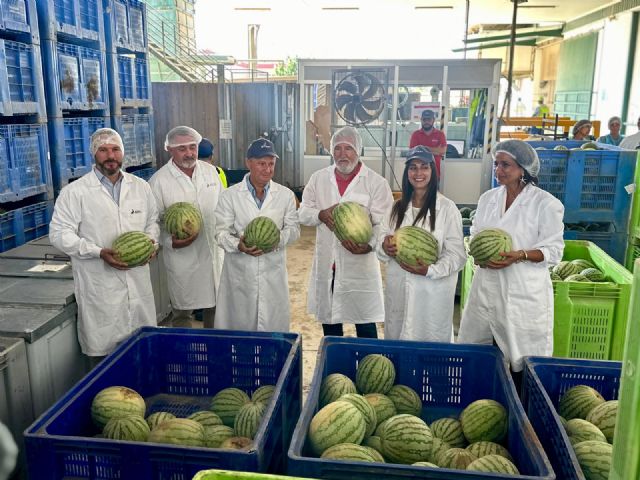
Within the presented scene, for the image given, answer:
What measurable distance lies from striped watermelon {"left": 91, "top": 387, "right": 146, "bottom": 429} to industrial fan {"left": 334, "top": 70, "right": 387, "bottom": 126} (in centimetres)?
549

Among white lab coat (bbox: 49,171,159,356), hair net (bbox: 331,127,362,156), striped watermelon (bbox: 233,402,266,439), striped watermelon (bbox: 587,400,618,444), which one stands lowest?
striped watermelon (bbox: 233,402,266,439)

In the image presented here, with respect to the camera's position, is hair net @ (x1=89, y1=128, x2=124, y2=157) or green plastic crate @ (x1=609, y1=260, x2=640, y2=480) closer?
green plastic crate @ (x1=609, y1=260, x2=640, y2=480)

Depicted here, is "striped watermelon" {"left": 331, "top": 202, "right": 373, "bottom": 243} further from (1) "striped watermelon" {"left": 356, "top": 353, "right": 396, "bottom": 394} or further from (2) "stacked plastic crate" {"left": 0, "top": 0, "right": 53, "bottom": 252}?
(2) "stacked plastic crate" {"left": 0, "top": 0, "right": 53, "bottom": 252}

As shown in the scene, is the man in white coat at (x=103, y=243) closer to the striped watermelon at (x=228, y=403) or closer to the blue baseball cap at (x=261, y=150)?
the blue baseball cap at (x=261, y=150)

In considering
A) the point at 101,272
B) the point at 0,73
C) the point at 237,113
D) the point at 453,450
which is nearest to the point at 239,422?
the point at 453,450

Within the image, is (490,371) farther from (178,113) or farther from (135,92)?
(178,113)

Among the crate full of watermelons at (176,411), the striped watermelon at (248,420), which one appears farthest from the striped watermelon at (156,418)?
the striped watermelon at (248,420)

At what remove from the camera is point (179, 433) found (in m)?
2.06

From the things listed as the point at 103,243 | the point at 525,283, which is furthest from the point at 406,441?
the point at 103,243

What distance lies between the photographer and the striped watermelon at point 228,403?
2.39 metres

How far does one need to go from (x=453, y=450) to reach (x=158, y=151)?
354 inches

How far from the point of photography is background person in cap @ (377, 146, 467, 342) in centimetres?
315

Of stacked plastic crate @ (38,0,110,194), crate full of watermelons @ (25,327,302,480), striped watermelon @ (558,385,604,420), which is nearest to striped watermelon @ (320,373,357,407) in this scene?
crate full of watermelons @ (25,327,302,480)

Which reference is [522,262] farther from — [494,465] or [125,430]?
[125,430]
